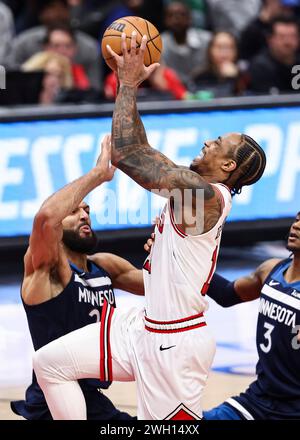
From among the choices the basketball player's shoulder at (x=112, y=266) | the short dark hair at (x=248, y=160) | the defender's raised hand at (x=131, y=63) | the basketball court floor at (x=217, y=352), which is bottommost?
the basketball court floor at (x=217, y=352)

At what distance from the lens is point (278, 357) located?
6.43 m

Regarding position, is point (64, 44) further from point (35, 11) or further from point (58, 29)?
point (35, 11)

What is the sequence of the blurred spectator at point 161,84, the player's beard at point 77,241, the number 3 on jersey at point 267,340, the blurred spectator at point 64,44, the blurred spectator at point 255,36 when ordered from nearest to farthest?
the number 3 on jersey at point 267,340 < the player's beard at point 77,241 < the blurred spectator at point 161,84 < the blurred spectator at point 64,44 < the blurred spectator at point 255,36

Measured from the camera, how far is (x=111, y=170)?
241 inches

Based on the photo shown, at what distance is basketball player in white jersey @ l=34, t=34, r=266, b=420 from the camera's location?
5766mm

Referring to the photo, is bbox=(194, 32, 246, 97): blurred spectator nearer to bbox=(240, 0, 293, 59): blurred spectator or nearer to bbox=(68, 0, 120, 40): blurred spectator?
bbox=(240, 0, 293, 59): blurred spectator

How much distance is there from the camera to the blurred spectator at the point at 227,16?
15.8 m

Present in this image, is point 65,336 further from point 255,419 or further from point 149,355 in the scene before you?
point 255,419

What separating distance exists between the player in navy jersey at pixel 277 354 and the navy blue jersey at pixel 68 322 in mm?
604

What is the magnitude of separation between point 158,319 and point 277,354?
36.1 inches

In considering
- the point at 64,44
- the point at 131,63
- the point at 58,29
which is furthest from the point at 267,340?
the point at 58,29

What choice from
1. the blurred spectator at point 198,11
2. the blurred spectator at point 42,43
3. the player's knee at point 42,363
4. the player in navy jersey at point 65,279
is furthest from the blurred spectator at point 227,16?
the player's knee at point 42,363

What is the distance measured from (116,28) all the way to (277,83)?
24.7 feet

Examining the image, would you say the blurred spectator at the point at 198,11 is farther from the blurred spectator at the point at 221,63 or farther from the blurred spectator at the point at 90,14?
the blurred spectator at the point at 221,63
